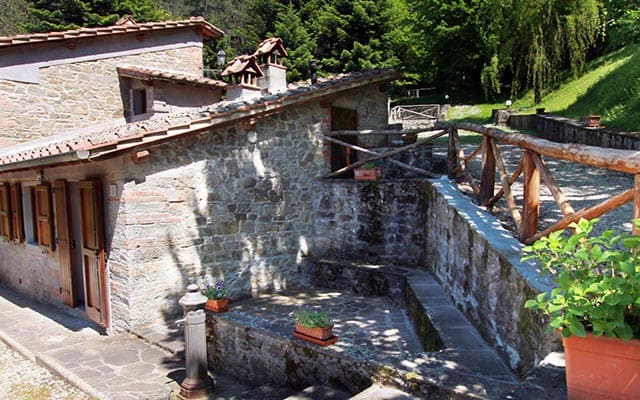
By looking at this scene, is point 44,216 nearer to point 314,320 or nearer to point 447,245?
point 314,320

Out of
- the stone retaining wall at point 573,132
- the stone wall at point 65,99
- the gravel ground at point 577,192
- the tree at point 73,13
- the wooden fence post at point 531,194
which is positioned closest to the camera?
the wooden fence post at point 531,194

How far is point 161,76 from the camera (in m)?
10.1

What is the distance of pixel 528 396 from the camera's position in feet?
7.73

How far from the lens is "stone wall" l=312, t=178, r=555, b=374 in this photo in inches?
142

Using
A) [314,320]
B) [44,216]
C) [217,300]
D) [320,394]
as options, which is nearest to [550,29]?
[217,300]

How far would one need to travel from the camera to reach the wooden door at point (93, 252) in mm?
6977

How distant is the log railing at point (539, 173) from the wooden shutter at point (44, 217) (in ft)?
22.1

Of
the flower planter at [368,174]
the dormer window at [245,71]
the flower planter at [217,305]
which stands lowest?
the flower planter at [217,305]

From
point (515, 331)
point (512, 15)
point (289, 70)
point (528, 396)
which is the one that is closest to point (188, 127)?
point (515, 331)

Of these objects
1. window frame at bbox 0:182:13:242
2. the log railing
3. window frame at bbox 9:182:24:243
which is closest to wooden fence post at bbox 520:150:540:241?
the log railing

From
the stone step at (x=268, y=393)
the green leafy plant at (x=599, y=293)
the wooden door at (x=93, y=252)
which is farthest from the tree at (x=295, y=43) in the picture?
the green leafy plant at (x=599, y=293)

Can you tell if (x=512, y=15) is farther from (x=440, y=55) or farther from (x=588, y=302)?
(x=440, y=55)

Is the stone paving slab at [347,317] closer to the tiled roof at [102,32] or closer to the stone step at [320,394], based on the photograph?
the stone step at [320,394]

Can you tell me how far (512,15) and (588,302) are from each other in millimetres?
13412
